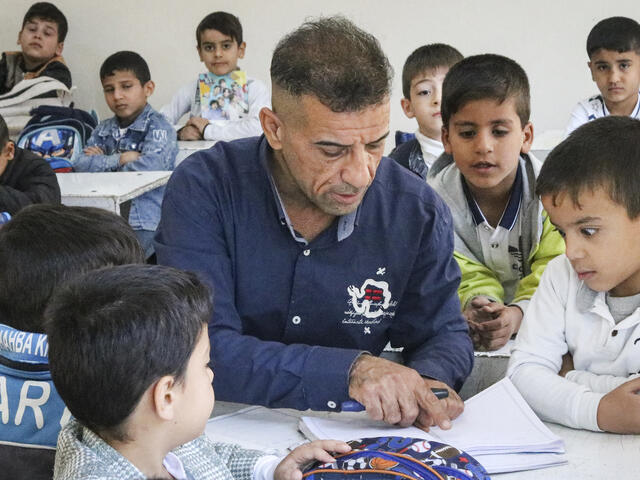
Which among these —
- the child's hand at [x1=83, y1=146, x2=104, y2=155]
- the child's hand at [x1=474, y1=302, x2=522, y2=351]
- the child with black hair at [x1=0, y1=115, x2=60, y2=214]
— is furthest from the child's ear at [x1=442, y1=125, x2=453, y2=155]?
the child's hand at [x1=83, y1=146, x2=104, y2=155]

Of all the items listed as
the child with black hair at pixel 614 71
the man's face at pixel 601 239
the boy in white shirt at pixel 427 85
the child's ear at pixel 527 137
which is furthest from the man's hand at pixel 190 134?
the man's face at pixel 601 239

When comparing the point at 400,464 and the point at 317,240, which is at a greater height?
the point at 317,240

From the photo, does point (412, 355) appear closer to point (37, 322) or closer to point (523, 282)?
point (523, 282)

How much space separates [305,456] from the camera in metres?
1.27

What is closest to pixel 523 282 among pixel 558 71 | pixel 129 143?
pixel 129 143

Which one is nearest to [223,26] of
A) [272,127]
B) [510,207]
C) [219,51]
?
[219,51]

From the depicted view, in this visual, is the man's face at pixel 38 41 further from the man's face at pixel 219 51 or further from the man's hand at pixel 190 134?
the man's hand at pixel 190 134

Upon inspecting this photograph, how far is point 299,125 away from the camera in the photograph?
1.61 metres

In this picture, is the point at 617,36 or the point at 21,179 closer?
the point at 21,179

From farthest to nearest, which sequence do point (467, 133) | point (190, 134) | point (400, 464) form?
point (190, 134) → point (467, 133) → point (400, 464)

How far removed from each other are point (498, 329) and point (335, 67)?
738 millimetres

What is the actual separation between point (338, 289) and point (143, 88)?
3.41 m

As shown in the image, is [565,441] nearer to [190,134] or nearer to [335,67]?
[335,67]

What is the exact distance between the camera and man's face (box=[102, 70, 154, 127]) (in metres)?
4.66
